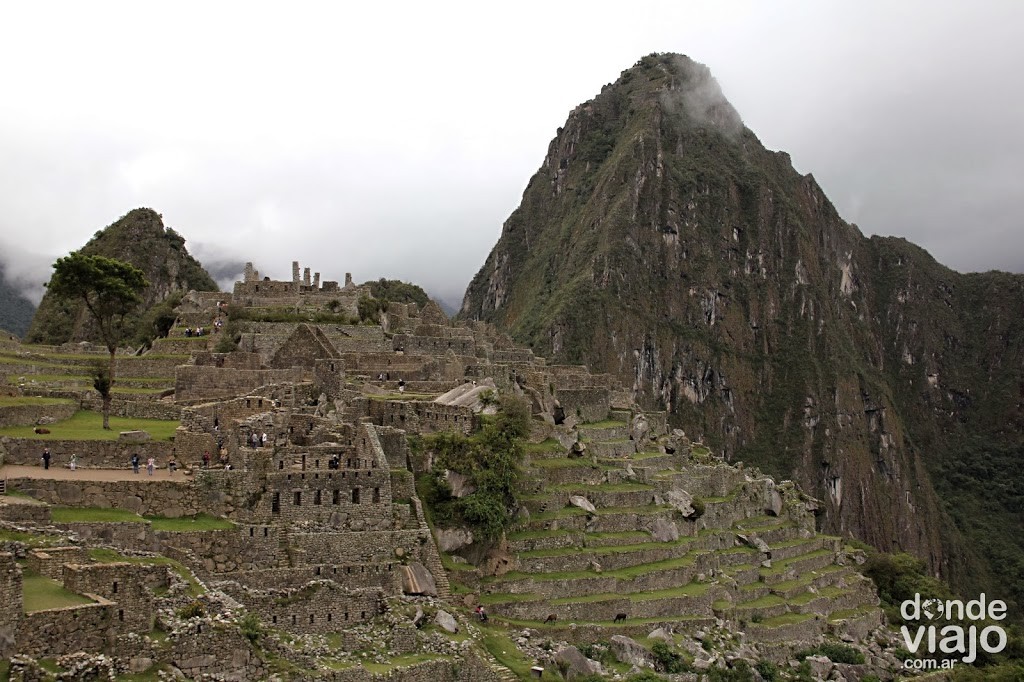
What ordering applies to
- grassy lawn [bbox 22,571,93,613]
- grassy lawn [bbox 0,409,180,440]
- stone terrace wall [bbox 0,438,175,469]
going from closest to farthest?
grassy lawn [bbox 22,571,93,613]
stone terrace wall [bbox 0,438,175,469]
grassy lawn [bbox 0,409,180,440]

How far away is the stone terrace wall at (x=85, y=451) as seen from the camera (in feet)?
71.5

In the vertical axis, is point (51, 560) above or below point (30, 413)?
below

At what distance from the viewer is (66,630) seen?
15094 mm

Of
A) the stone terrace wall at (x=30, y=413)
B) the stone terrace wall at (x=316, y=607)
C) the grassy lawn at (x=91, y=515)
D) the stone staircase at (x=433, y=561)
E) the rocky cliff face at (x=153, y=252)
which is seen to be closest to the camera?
the grassy lawn at (x=91, y=515)

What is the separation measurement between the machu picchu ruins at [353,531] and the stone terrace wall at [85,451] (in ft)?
0.18

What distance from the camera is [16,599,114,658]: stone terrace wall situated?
47.7ft

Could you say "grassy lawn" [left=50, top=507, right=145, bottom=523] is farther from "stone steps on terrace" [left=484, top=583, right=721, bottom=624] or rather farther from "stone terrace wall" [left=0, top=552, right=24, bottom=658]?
"stone steps on terrace" [left=484, top=583, right=721, bottom=624]

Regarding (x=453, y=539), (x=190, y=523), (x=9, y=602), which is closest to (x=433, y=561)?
(x=453, y=539)

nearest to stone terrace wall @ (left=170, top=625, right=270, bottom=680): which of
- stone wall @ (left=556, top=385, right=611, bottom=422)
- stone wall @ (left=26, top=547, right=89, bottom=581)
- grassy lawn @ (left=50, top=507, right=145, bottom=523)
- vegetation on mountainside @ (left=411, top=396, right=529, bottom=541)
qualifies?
stone wall @ (left=26, top=547, right=89, bottom=581)

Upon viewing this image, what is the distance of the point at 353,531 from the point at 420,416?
7.58 metres

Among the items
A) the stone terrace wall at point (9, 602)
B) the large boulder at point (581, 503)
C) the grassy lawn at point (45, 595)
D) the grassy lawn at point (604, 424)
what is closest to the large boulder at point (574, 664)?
the large boulder at point (581, 503)

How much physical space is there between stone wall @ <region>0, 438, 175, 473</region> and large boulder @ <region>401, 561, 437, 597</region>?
6692 millimetres

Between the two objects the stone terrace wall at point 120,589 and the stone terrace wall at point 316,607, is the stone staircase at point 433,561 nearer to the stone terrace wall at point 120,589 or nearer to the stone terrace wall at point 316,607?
the stone terrace wall at point 316,607

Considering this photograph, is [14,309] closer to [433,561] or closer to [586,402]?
[586,402]
